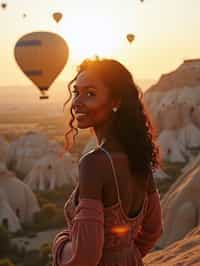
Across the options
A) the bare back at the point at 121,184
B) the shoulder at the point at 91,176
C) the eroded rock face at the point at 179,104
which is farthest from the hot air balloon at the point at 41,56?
the eroded rock face at the point at 179,104

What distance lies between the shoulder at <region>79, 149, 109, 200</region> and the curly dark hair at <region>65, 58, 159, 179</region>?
0.74 feet

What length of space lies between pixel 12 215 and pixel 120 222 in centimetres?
2468

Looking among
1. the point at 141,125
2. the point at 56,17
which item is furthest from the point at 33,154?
the point at 141,125

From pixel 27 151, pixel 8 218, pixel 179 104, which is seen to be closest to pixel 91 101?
pixel 8 218

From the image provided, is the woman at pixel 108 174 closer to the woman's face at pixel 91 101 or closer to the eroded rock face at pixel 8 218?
the woman's face at pixel 91 101

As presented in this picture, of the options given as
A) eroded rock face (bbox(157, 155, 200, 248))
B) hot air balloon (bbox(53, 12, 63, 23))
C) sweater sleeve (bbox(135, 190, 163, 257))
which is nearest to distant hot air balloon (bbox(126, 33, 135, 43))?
hot air balloon (bbox(53, 12, 63, 23))

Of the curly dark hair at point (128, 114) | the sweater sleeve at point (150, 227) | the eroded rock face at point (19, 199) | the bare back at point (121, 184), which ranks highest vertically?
the curly dark hair at point (128, 114)

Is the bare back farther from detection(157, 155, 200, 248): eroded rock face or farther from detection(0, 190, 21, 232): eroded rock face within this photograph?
detection(0, 190, 21, 232): eroded rock face

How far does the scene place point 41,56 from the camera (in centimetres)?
1942

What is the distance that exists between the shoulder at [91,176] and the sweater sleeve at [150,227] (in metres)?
0.60

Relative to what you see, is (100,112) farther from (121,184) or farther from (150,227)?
(150,227)

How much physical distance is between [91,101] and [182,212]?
16039 mm

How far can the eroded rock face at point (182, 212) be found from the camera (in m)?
17.4

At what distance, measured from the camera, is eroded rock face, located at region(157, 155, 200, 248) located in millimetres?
17375
